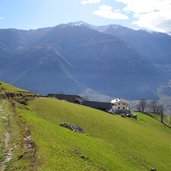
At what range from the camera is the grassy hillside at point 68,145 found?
4300cm

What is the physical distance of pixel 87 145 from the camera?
59.7m

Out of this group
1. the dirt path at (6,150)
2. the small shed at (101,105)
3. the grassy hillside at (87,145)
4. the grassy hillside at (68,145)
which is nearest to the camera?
the dirt path at (6,150)

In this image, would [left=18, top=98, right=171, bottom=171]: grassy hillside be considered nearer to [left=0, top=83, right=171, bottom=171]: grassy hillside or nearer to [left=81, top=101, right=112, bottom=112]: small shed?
[left=0, top=83, right=171, bottom=171]: grassy hillside

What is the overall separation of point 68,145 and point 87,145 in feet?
17.5

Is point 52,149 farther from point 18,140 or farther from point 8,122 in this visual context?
point 8,122

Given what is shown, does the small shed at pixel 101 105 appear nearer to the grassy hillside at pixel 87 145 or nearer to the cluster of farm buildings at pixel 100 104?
the cluster of farm buildings at pixel 100 104

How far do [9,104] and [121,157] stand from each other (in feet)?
127

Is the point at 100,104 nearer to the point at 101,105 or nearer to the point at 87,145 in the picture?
the point at 101,105

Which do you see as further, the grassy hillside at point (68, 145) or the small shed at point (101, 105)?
the small shed at point (101, 105)

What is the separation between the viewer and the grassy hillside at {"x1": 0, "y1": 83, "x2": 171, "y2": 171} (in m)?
43.0

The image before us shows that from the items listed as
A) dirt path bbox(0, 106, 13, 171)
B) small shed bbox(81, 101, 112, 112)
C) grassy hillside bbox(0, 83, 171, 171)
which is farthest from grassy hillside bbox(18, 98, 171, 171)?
small shed bbox(81, 101, 112, 112)

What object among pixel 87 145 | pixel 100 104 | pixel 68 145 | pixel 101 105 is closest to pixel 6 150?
pixel 68 145

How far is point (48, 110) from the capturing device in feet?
316

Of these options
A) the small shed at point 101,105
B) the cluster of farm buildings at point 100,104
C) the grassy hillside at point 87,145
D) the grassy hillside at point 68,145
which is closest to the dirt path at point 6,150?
the grassy hillside at point 68,145
